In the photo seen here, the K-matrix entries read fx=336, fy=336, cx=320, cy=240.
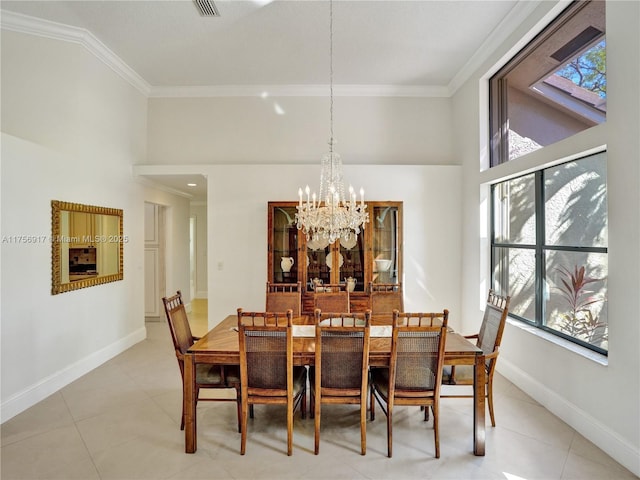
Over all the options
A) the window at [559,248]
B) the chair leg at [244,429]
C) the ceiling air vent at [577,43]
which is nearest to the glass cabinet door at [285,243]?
the chair leg at [244,429]

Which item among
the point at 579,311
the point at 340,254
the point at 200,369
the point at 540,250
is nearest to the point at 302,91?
the point at 340,254

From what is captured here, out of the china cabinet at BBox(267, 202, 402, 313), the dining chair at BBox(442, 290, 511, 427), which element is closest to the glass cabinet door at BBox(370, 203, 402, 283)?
the china cabinet at BBox(267, 202, 402, 313)

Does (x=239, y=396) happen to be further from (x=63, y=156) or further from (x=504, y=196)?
(x=504, y=196)

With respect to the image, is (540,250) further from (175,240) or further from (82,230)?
(175,240)

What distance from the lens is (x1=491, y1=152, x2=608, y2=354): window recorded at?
2541mm

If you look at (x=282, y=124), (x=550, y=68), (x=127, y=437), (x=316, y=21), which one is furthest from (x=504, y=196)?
(x=127, y=437)

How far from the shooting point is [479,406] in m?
2.24

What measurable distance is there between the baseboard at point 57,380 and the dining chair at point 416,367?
2991 mm

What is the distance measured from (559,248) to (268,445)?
9.23 ft

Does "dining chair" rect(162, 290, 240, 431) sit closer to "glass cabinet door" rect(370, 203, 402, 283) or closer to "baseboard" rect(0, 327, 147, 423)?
"baseboard" rect(0, 327, 147, 423)

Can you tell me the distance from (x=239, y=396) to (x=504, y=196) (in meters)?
3.35

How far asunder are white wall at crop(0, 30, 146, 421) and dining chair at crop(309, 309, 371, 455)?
2571 millimetres

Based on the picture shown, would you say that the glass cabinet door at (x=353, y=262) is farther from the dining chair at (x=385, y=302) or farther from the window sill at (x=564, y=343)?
the window sill at (x=564, y=343)

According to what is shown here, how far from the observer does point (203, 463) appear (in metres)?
2.18
